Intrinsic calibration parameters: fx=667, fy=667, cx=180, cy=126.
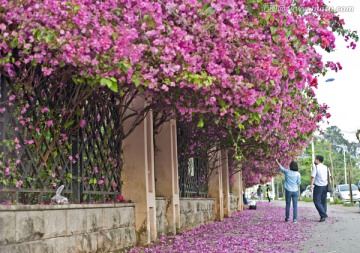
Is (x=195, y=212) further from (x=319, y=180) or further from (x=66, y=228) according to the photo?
(x=66, y=228)

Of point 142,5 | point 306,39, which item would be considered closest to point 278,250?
point 306,39

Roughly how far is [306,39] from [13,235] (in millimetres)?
3940

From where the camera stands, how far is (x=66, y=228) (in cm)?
776

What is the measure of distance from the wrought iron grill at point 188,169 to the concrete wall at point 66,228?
17.4ft

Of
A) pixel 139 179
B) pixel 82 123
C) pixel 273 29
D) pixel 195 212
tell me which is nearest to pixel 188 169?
pixel 195 212

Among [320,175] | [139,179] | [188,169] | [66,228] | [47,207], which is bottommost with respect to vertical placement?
[66,228]

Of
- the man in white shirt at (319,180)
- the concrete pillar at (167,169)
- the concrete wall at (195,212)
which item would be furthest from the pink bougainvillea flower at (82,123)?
the man in white shirt at (319,180)

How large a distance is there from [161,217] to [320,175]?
607cm

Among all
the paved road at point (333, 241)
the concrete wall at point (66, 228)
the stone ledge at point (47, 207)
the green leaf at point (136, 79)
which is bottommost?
the paved road at point (333, 241)

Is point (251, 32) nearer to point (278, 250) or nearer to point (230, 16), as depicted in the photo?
point (230, 16)

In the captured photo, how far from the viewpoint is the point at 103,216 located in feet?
29.9

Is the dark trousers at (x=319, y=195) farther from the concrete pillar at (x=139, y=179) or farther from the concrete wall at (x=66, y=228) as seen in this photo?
the concrete wall at (x=66, y=228)

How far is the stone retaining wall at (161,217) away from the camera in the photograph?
12344mm

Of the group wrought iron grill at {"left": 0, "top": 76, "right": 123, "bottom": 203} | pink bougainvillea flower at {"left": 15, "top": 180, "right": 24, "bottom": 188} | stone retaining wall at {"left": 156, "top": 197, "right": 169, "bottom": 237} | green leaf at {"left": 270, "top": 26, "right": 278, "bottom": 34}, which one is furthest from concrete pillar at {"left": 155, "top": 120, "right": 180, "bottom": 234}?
pink bougainvillea flower at {"left": 15, "top": 180, "right": 24, "bottom": 188}
